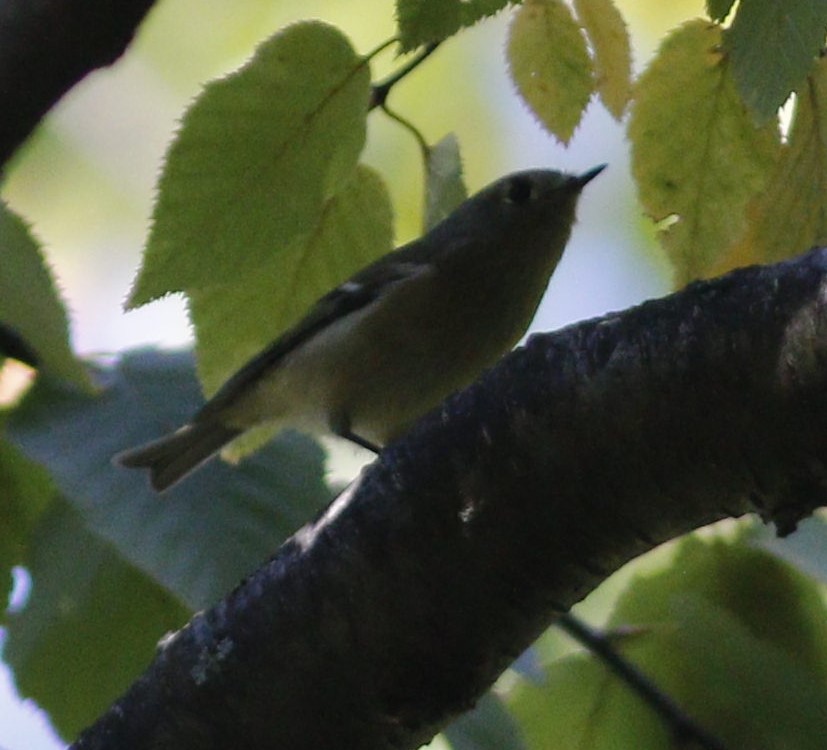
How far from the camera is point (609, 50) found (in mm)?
1410

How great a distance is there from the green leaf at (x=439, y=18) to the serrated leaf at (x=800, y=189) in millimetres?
406

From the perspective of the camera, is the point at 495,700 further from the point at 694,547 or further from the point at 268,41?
the point at 268,41

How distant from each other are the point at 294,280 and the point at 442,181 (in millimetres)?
209

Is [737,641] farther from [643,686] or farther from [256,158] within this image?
[256,158]

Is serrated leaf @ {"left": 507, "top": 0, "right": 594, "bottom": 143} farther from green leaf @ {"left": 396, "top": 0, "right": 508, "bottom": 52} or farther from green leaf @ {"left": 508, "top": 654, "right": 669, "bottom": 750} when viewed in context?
green leaf @ {"left": 508, "top": 654, "right": 669, "bottom": 750}

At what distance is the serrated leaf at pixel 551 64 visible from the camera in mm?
1365

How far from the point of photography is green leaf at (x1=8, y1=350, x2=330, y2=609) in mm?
1441

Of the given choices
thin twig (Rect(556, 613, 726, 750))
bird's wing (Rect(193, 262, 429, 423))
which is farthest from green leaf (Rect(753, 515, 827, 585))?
bird's wing (Rect(193, 262, 429, 423))

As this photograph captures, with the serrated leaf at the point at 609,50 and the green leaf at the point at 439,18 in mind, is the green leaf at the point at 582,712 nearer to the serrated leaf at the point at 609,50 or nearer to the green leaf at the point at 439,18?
the serrated leaf at the point at 609,50

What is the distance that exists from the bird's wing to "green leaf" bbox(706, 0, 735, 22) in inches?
45.5

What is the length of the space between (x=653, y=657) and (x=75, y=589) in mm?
789

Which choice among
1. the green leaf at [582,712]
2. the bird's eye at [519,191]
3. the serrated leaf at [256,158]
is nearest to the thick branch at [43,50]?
the serrated leaf at [256,158]

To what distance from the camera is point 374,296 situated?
7.57ft

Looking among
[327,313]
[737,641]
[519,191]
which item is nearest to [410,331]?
[327,313]
